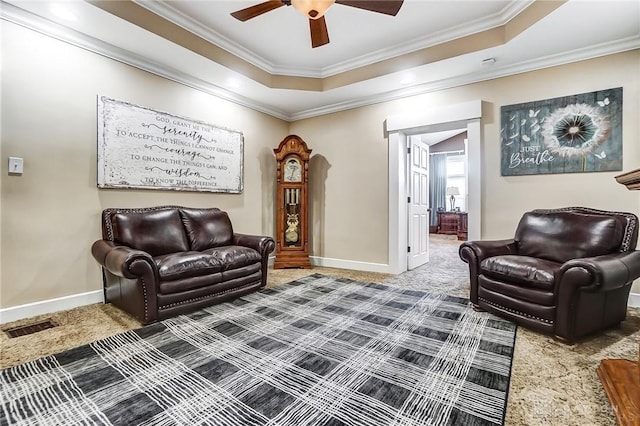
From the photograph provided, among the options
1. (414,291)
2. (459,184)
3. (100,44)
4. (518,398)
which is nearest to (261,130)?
(100,44)

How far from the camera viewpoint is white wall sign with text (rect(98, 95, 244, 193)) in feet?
9.35

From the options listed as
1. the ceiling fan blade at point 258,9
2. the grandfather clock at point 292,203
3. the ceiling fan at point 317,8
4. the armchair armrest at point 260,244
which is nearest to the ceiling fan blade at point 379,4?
the ceiling fan at point 317,8

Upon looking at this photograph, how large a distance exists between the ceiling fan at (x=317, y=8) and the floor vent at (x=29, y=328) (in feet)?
9.37

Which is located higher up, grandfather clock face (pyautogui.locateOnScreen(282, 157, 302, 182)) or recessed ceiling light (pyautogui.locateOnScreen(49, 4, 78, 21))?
recessed ceiling light (pyautogui.locateOnScreen(49, 4, 78, 21))

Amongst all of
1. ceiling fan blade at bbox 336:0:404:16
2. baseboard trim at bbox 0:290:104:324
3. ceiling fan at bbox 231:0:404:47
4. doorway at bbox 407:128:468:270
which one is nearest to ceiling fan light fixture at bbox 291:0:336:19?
ceiling fan at bbox 231:0:404:47

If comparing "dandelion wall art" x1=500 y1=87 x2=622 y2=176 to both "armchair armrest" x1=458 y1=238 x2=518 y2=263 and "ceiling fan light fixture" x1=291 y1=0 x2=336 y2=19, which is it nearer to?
"armchair armrest" x1=458 y1=238 x2=518 y2=263

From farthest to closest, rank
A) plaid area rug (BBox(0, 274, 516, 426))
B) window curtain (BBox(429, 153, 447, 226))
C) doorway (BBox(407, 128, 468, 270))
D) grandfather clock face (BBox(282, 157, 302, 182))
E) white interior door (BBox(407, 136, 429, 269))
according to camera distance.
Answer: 1. window curtain (BBox(429, 153, 447, 226))
2. doorway (BBox(407, 128, 468, 270))
3. grandfather clock face (BBox(282, 157, 302, 182))
4. white interior door (BBox(407, 136, 429, 269))
5. plaid area rug (BBox(0, 274, 516, 426))

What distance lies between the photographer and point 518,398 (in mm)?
1407

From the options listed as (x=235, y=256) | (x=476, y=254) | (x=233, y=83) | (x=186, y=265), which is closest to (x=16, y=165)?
(x=186, y=265)

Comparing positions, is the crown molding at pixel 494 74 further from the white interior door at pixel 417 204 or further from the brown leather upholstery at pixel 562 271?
the brown leather upholstery at pixel 562 271

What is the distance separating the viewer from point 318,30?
2.27 m

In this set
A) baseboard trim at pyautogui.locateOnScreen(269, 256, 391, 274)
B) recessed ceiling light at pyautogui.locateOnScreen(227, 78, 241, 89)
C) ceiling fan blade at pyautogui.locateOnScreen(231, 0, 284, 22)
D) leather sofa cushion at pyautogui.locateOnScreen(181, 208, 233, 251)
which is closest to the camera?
ceiling fan blade at pyautogui.locateOnScreen(231, 0, 284, 22)

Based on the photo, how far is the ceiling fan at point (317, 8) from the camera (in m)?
1.78

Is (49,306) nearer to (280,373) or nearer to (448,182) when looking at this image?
(280,373)
